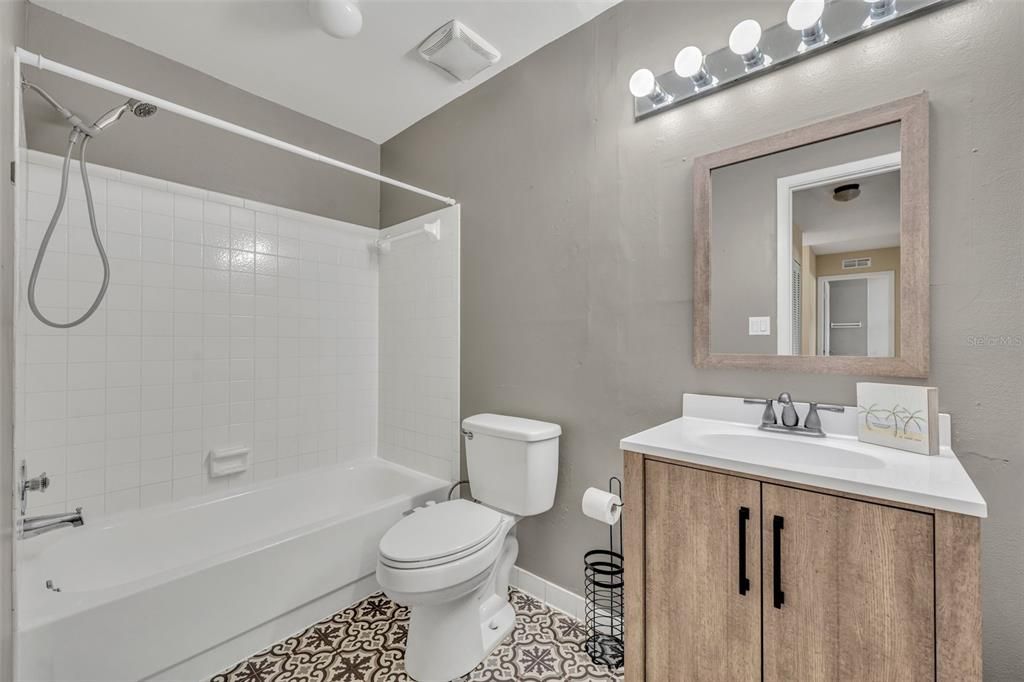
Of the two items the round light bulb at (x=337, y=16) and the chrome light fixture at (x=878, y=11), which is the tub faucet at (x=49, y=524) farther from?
the chrome light fixture at (x=878, y=11)

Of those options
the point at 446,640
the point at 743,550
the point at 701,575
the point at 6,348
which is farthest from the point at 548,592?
the point at 6,348

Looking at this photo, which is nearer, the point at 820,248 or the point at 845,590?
the point at 845,590

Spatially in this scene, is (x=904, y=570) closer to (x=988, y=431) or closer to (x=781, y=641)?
(x=781, y=641)

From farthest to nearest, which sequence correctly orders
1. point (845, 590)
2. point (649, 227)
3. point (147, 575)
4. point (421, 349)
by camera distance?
point (421, 349)
point (147, 575)
point (649, 227)
point (845, 590)

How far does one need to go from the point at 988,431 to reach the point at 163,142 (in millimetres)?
3109

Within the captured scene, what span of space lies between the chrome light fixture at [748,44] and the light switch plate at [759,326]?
776mm

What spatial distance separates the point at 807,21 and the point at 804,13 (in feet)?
0.08

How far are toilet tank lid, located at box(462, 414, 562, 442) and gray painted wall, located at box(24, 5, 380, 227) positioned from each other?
62.6 inches

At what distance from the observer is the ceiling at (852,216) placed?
1.19 metres

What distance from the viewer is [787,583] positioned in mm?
961

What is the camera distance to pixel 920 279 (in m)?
1.14

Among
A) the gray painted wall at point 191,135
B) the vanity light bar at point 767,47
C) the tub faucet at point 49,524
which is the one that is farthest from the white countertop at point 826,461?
the gray painted wall at point 191,135

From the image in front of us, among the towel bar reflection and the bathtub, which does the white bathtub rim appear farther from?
the towel bar reflection

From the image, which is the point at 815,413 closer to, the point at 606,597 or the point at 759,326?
the point at 759,326
